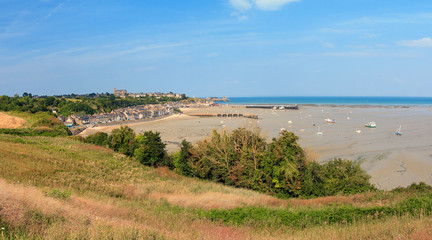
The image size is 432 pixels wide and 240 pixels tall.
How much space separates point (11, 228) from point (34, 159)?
47.7 ft

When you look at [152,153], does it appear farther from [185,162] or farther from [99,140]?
[99,140]

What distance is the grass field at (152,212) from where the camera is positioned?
683 centimetres

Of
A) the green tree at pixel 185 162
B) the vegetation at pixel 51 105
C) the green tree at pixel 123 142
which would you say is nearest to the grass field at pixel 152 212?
the green tree at pixel 185 162

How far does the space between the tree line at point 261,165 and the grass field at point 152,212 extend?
14.1 ft

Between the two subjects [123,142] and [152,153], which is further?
[123,142]

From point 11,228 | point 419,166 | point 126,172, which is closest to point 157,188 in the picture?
point 126,172

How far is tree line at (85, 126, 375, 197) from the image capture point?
828 inches

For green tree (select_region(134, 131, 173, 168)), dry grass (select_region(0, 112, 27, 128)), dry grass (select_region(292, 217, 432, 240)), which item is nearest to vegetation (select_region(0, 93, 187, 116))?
dry grass (select_region(0, 112, 27, 128))

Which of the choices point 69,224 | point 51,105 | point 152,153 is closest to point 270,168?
point 152,153

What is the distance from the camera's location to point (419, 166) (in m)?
33.9

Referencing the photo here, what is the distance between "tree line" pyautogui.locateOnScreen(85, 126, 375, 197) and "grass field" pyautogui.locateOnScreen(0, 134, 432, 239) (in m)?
4.29

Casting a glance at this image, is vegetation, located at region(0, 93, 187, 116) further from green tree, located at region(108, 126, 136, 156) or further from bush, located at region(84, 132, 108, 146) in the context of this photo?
green tree, located at region(108, 126, 136, 156)

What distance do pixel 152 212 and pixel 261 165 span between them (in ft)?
44.6

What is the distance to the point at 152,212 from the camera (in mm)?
11141
